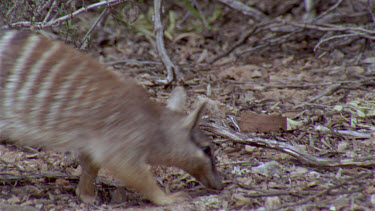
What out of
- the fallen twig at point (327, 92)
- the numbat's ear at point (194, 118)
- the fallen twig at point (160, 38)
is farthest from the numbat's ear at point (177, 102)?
the fallen twig at point (327, 92)

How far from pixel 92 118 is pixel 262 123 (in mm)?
2327

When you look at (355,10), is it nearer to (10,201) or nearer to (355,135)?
(355,135)

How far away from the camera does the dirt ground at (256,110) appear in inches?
166

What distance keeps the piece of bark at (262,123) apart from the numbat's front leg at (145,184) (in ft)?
4.99

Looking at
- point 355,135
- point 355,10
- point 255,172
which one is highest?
point 355,10

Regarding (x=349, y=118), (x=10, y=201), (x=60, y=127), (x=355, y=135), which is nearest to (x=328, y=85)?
(x=349, y=118)

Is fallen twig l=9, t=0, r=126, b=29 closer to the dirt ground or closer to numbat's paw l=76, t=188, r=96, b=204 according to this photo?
the dirt ground

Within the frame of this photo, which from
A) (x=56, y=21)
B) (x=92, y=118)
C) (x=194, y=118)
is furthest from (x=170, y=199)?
(x=56, y=21)

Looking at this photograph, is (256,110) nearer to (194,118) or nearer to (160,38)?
(160,38)

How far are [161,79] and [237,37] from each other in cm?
269

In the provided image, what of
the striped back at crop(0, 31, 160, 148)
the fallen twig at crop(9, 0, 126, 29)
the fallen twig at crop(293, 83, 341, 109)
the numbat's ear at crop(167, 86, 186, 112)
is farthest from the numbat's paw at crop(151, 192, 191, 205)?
the fallen twig at crop(9, 0, 126, 29)

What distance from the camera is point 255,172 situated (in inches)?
182

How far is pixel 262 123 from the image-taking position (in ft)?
18.0

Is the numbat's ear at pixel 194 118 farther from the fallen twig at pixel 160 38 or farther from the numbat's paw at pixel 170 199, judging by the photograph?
the fallen twig at pixel 160 38
